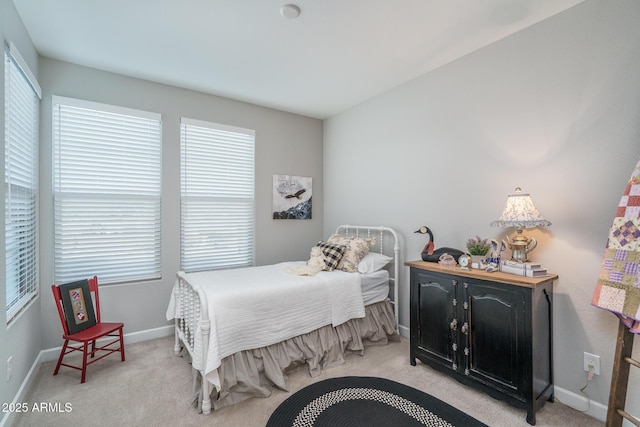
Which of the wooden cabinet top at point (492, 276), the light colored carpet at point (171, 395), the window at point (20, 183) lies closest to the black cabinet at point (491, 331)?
the wooden cabinet top at point (492, 276)

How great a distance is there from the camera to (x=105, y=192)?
10.1ft

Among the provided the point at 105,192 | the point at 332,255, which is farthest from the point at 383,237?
the point at 105,192

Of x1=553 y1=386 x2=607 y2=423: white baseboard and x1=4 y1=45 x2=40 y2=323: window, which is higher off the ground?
x1=4 y1=45 x2=40 y2=323: window

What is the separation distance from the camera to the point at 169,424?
196 cm

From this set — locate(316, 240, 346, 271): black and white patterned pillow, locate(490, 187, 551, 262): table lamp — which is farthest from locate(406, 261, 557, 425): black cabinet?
locate(316, 240, 346, 271): black and white patterned pillow

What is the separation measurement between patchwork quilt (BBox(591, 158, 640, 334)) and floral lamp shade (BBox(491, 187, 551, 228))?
1.38ft

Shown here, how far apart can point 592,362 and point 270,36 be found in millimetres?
3355

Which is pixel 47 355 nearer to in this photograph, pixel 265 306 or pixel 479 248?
pixel 265 306

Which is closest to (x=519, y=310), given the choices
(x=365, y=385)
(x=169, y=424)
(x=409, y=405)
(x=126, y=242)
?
(x=409, y=405)

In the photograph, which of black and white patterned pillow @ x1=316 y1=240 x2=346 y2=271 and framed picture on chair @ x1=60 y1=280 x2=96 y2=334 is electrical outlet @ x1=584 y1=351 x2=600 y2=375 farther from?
framed picture on chair @ x1=60 y1=280 x2=96 y2=334

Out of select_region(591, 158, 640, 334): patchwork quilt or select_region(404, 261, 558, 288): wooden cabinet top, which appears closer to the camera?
select_region(591, 158, 640, 334): patchwork quilt

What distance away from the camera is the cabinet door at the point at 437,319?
2.41 metres

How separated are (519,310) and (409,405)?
1006mm

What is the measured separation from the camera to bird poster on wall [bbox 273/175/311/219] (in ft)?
13.7
